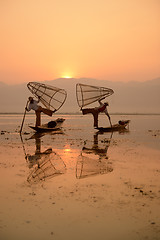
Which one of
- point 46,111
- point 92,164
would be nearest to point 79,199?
point 92,164

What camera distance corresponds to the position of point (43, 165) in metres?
10.5

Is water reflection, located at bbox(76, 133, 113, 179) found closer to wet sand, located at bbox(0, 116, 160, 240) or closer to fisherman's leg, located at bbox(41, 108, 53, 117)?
wet sand, located at bbox(0, 116, 160, 240)

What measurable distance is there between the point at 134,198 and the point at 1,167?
554 cm

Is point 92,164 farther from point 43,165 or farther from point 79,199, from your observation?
point 79,199

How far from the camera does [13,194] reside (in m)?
7.04

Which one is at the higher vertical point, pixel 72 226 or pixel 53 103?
pixel 53 103

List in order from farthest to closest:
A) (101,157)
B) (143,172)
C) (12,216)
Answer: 1. (101,157)
2. (143,172)
3. (12,216)

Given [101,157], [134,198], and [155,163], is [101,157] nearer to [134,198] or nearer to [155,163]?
[155,163]

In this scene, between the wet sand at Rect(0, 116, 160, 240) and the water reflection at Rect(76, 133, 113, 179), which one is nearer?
the wet sand at Rect(0, 116, 160, 240)

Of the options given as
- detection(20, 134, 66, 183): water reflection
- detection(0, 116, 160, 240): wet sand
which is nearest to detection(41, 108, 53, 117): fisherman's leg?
detection(20, 134, 66, 183): water reflection

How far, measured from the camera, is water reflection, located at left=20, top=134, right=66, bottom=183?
8905mm

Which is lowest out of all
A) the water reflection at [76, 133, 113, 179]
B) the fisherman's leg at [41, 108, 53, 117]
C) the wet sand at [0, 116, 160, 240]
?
the water reflection at [76, 133, 113, 179]

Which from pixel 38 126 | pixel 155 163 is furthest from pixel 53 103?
pixel 155 163

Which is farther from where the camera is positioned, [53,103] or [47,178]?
[53,103]
